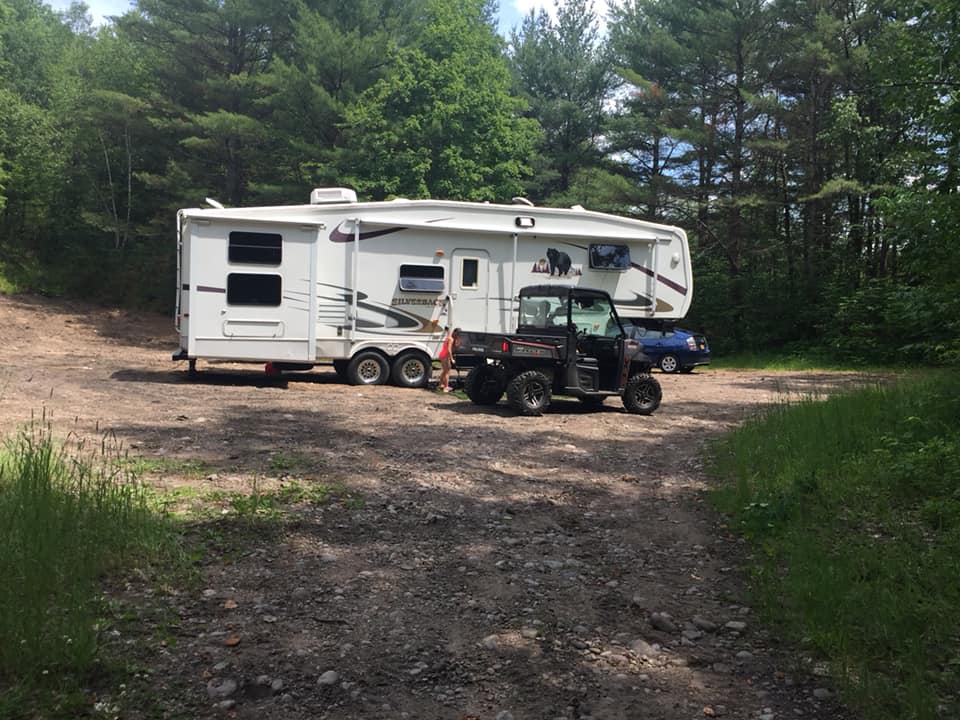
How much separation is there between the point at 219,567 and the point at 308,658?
1289 millimetres

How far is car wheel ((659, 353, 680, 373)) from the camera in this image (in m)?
19.3

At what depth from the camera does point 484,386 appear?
1231cm

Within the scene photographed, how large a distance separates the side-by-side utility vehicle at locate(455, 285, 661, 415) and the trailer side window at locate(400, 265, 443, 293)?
2.67 m

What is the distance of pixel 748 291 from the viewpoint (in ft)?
83.4

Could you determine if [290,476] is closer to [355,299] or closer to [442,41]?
[355,299]

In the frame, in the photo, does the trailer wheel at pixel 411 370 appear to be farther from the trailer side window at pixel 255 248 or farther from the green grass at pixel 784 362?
the green grass at pixel 784 362

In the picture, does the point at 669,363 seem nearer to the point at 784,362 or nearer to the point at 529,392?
the point at 784,362

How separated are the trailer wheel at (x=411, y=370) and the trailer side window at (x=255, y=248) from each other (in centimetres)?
279

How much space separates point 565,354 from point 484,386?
1515 millimetres

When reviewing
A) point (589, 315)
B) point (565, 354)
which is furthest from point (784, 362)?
point (565, 354)

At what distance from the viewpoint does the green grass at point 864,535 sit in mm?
3578

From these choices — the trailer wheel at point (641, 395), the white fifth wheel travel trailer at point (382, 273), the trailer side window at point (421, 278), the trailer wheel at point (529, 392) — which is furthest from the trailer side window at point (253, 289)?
the trailer wheel at point (641, 395)

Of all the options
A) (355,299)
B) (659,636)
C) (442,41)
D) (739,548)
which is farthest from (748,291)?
(659,636)

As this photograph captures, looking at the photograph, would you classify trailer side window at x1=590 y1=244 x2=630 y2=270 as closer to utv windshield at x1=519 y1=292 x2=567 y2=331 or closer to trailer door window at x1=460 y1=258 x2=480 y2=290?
trailer door window at x1=460 y1=258 x2=480 y2=290
